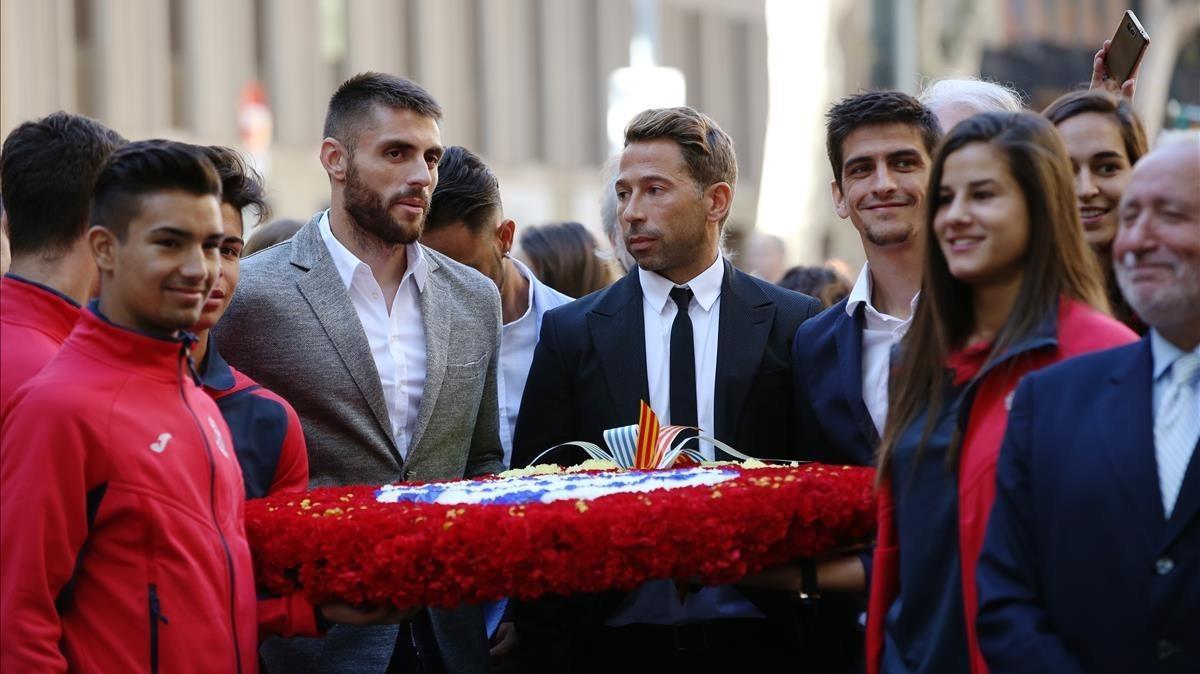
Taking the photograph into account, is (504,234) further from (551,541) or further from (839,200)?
(551,541)

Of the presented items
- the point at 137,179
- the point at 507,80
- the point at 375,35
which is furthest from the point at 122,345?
the point at 507,80

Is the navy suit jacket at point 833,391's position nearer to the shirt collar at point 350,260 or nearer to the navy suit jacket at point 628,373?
the navy suit jacket at point 628,373

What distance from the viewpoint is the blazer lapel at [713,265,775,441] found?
5.96 meters

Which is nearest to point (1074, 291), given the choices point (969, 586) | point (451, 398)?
point (969, 586)

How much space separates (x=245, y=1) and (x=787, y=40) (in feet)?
36.1

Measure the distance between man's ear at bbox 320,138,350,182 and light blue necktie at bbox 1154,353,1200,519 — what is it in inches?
Result: 139

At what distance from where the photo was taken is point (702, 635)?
548 cm

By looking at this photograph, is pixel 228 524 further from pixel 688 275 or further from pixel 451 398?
pixel 688 275

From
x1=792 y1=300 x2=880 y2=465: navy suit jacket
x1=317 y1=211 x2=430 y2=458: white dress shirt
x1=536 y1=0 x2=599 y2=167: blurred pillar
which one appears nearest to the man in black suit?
x1=792 y1=300 x2=880 y2=465: navy suit jacket

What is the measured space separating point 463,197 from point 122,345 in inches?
114

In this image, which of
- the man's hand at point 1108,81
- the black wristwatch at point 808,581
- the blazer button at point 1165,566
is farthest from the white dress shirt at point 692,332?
the blazer button at point 1165,566

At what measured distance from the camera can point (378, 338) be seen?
6.35 meters

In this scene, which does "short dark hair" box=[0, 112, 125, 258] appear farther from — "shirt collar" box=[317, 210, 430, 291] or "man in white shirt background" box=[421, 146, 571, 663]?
"man in white shirt background" box=[421, 146, 571, 663]

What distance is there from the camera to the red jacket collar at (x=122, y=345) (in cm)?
466
